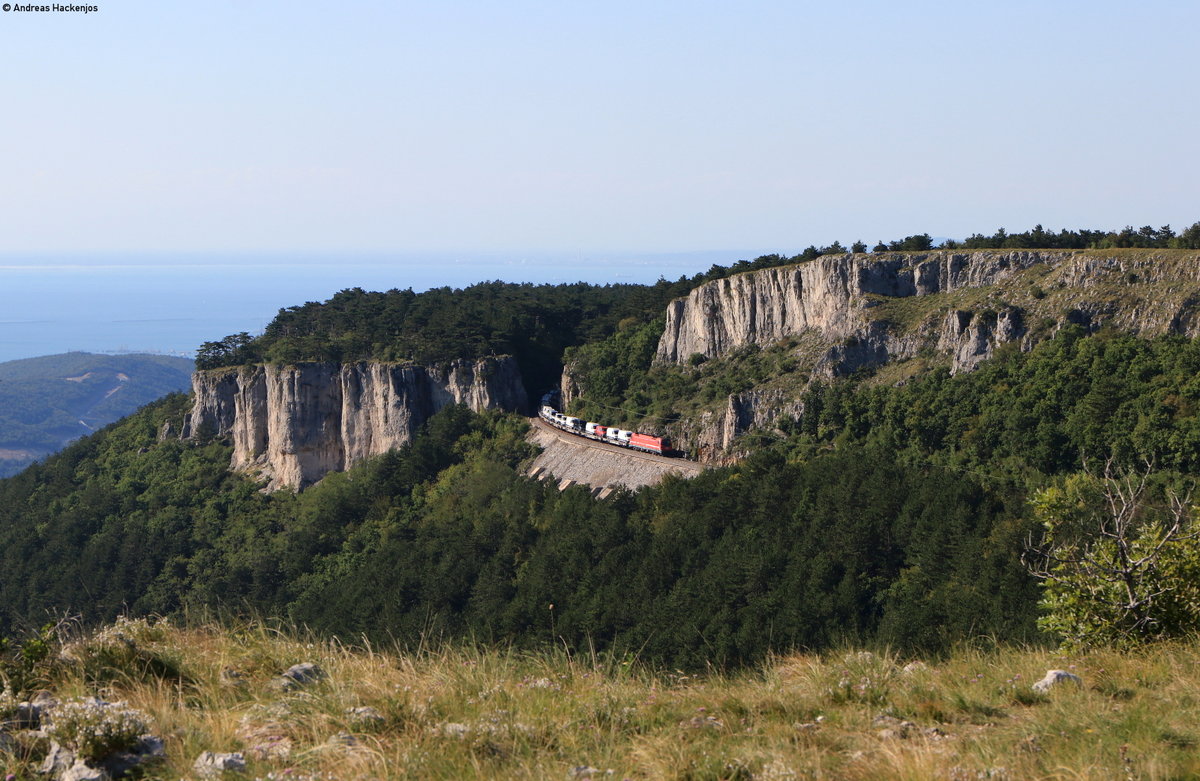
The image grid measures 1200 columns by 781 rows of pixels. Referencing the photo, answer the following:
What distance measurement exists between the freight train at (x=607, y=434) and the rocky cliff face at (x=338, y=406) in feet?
15.1

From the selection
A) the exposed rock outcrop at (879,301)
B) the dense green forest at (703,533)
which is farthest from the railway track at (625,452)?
the exposed rock outcrop at (879,301)

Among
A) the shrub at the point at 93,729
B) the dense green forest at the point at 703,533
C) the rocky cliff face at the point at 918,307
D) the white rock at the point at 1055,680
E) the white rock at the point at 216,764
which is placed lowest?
the dense green forest at the point at 703,533

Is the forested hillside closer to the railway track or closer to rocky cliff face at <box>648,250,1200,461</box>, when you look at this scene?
rocky cliff face at <box>648,250,1200,461</box>

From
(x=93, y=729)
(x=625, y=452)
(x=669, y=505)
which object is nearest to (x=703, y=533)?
(x=669, y=505)

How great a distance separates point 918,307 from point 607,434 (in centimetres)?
1759

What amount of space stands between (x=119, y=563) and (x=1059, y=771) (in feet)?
199

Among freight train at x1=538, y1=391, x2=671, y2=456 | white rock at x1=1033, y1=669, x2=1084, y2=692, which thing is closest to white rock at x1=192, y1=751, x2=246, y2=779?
white rock at x1=1033, y1=669, x2=1084, y2=692

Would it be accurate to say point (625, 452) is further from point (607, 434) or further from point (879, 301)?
point (879, 301)

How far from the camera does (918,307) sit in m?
54.8

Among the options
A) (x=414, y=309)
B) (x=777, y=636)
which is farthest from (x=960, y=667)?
(x=414, y=309)

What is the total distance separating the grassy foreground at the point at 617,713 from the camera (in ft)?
26.5

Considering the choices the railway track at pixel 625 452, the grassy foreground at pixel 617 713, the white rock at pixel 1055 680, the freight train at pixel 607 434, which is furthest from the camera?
the freight train at pixel 607 434

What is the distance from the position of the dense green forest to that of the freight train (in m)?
2.88

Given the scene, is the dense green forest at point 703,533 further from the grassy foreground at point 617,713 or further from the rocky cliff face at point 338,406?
the grassy foreground at point 617,713
